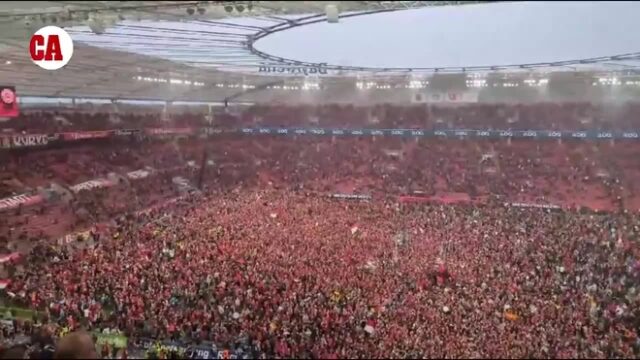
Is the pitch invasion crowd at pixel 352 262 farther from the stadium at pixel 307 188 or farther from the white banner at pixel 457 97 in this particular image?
the white banner at pixel 457 97

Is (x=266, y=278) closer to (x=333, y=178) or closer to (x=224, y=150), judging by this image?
(x=333, y=178)

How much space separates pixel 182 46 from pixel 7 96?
6441 mm

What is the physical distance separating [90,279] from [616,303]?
14.0m

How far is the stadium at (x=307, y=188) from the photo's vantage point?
36.0ft

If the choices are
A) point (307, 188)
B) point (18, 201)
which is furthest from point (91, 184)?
point (307, 188)

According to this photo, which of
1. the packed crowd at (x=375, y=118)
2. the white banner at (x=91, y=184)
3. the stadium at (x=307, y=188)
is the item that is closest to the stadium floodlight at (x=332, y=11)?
the stadium at (x=307, y=188)

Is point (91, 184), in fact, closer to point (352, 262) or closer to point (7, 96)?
point (7, 96)

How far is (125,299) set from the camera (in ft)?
42.4

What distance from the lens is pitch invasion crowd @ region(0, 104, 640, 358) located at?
1098 centimetres

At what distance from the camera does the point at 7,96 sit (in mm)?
14672

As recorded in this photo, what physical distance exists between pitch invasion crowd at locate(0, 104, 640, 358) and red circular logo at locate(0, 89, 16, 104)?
17.0 feet

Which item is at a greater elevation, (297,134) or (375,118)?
(375,118)

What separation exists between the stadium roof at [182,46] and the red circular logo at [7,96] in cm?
136

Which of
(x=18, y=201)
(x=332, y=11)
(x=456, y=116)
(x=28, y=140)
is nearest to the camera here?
(x=332, y=11)
